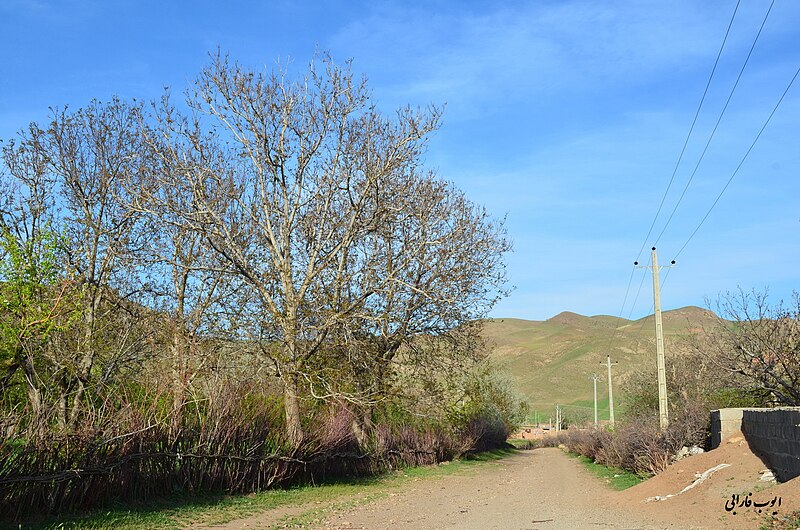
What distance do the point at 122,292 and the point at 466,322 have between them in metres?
13.2

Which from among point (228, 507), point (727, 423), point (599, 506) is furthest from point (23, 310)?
point (727, 423)

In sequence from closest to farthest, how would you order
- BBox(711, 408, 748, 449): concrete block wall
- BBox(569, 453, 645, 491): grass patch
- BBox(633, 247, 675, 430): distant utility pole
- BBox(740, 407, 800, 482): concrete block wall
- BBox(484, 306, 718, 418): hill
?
BBox(740, 407, 800, 482): concrete block wall < BBox(711, 408, 748, 449): concrete block wall < BBox(569, 453, 645, 491): grass patch < BBox(633, 247, 675, 430): distant utility pole < BBox(484, 306, 718, 418): hill

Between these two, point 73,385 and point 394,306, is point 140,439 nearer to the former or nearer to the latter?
point 73,385

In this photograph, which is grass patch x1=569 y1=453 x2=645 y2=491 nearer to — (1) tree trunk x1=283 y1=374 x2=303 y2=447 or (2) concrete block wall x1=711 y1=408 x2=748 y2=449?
(2) concrete block wall x1=711 y1=408 x2=748 y2=449

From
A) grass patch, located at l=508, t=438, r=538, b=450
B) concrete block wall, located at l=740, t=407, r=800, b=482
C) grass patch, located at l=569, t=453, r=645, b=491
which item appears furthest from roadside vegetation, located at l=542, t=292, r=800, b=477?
grass patch, located at l=508, t=438, r=538, b=450

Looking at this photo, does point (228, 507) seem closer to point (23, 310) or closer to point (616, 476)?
point (23, 310)

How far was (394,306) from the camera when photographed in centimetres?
2547

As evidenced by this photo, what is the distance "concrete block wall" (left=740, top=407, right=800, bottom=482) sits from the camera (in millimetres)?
12609

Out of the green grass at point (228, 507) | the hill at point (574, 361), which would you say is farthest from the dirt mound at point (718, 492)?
the hill at point (574, 361)

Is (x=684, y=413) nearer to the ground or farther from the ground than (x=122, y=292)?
nearer to the ground

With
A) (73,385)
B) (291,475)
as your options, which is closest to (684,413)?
(291,475)

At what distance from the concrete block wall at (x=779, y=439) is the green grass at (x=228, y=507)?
8854mm

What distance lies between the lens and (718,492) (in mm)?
13141

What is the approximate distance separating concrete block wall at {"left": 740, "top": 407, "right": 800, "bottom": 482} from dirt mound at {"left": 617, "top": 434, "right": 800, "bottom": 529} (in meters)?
0.27
